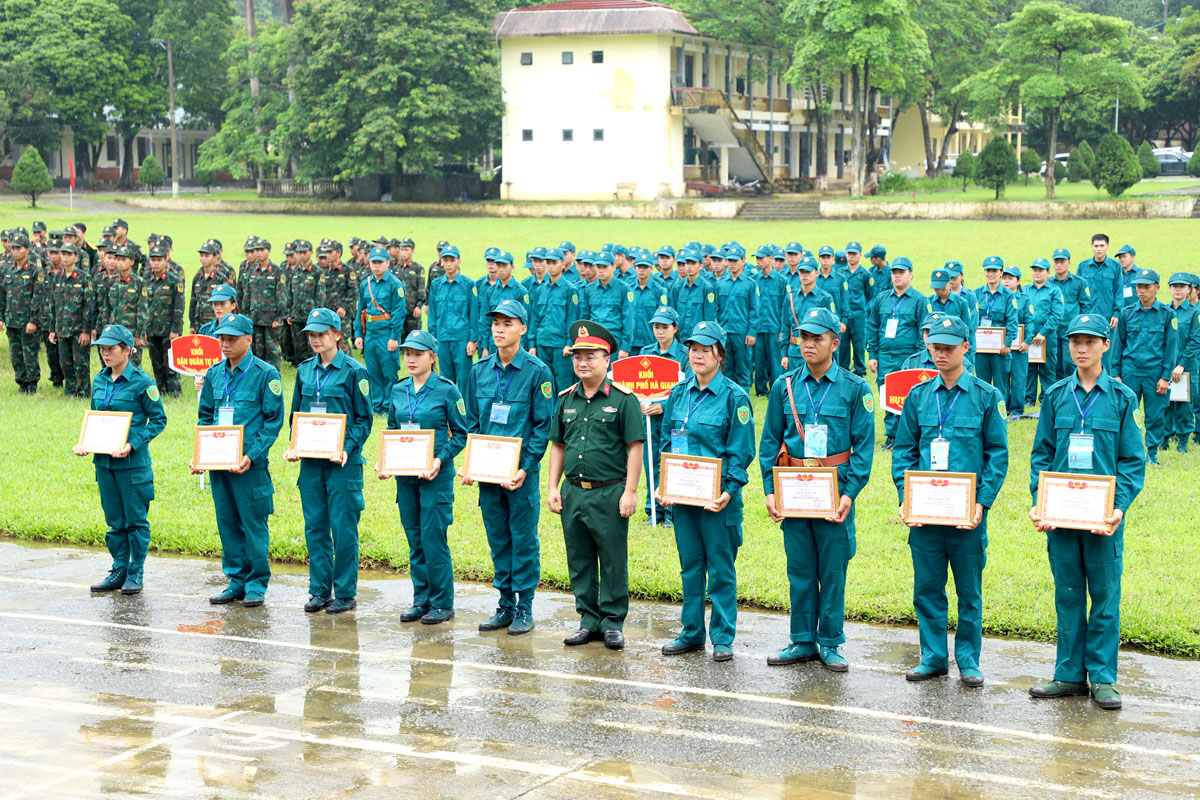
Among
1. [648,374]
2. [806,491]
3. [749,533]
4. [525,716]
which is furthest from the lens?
[749,533]

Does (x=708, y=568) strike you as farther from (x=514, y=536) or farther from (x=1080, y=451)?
(x=1080, y=451)

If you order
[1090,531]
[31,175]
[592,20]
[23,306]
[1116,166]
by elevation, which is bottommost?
[1090,531]

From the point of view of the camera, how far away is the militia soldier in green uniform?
28.9ft

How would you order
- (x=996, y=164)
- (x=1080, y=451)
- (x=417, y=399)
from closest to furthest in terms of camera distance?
(x=1080, y=451)
(x=417, y=399)
(x=996, y=164)

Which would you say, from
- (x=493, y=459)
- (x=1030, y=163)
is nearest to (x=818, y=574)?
(x=493, y=459)

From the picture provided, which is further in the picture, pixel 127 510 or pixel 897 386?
pixel 897 386

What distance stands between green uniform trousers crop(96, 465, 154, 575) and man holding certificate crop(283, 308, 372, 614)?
1.43m

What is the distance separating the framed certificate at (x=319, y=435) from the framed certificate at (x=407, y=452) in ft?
1.36

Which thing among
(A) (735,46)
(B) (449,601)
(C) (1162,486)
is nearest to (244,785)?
(B) (449,601)

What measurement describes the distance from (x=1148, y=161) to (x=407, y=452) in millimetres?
57936

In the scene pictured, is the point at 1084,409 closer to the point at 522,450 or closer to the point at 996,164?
the point at 522,450

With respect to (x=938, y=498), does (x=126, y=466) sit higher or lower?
lower

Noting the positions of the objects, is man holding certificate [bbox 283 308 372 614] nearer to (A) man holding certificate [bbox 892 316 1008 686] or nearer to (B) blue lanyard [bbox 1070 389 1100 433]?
(A) man holding certificate [bbox 892 316 1008 686]

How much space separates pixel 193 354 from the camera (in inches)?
555
